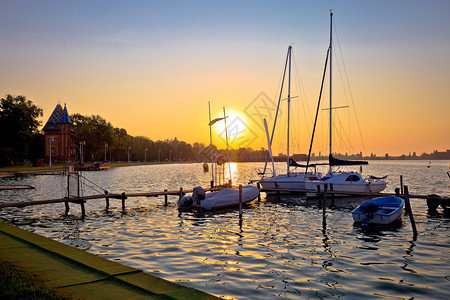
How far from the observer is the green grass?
7.64 meters

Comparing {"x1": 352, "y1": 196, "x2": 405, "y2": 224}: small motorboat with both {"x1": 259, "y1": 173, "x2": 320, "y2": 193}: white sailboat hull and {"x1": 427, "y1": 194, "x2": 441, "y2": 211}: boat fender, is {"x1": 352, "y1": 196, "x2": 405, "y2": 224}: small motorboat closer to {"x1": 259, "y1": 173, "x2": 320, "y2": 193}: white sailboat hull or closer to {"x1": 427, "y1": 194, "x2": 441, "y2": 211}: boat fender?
{"x1": 427, "y1": 194, "x2": 441, "y2": 211}: boat fender

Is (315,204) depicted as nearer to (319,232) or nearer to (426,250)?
(319,232)

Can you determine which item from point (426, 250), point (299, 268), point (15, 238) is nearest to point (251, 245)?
point (299, 268)

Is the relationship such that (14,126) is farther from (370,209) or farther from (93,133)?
(370,209)

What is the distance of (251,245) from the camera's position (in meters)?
18.4

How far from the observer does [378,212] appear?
24.6 m

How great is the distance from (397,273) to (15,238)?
14.5 meters

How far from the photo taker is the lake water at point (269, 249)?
12141 mm

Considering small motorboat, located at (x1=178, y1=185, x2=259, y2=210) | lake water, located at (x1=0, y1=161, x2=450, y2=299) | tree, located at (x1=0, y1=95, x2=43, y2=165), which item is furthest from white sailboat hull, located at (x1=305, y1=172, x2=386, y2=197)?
tree, located at (x1=0, y1=95, x2=43, y2=165)

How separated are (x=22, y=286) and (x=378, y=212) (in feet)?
72.4

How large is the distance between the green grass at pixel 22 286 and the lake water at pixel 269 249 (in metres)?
4.86

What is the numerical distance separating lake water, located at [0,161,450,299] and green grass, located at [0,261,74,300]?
4.86 m

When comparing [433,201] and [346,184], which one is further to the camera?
[346,184]

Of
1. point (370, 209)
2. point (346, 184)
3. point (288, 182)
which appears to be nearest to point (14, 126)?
point (288, 182)
